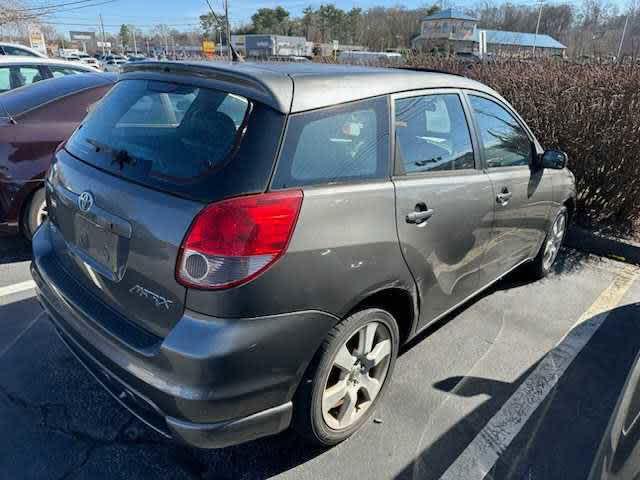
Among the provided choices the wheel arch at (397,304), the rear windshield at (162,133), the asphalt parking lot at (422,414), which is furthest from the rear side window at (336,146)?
the asphalt parking lot at (422,414)

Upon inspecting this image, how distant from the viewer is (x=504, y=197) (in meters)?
3.09

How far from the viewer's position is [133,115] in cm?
235

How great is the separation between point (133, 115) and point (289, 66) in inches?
32.2

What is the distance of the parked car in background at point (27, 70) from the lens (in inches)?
269

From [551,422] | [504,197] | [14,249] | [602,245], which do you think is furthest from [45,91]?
[602,245]

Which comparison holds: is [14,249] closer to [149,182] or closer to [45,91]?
[45,91]

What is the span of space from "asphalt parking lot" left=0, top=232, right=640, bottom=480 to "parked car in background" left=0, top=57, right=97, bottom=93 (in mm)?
4638

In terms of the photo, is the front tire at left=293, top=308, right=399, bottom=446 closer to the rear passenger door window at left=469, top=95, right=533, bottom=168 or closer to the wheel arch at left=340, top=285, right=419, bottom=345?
the wheel arch at left=340, top=285, right=419, bottom=345

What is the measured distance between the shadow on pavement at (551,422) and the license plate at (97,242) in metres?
1.63

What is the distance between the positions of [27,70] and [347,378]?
24.1 feet

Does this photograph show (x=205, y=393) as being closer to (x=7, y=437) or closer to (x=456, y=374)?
(x=7, y=437)

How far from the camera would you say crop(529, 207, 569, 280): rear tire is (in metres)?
4.20

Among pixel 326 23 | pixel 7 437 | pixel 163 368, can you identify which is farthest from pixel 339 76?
pixel 326 23

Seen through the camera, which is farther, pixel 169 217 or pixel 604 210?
pixel 604 210
